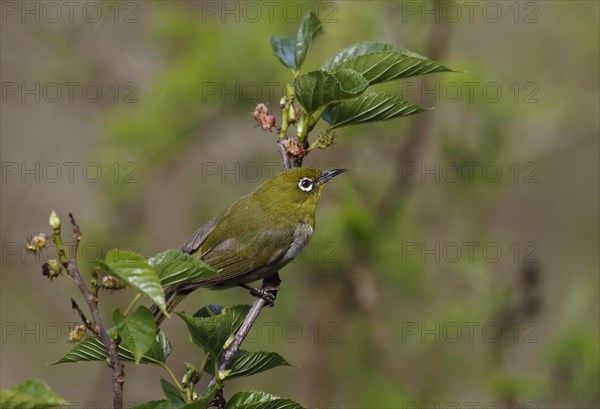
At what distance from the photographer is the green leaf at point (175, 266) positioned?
6.96 feet

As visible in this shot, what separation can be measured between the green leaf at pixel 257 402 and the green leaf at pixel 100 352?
0.29 m

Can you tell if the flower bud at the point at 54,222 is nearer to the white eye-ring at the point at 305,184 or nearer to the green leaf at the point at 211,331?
the green leaf at the point at 211,331

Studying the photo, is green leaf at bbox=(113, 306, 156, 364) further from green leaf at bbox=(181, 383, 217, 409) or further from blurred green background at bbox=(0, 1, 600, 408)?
blurred green background at bbox=(0, 1, 600, 408)

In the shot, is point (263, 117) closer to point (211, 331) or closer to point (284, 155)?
point (284, 155)

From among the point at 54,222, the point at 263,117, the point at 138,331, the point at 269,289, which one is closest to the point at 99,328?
the point at 138,331

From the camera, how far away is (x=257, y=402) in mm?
2391

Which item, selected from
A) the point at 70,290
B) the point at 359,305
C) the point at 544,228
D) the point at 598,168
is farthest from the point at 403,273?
the point at 598,168

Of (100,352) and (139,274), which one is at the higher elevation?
(139,274)

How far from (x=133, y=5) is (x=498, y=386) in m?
5.57

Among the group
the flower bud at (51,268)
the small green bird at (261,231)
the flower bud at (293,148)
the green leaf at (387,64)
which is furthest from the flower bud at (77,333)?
the small green bird at (261,231)

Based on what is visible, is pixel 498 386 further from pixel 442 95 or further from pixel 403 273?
pixel 442 95

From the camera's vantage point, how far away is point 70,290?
7520 millimetres

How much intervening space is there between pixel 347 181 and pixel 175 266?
14.5 feet

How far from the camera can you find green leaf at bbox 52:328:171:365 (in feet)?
7.86
